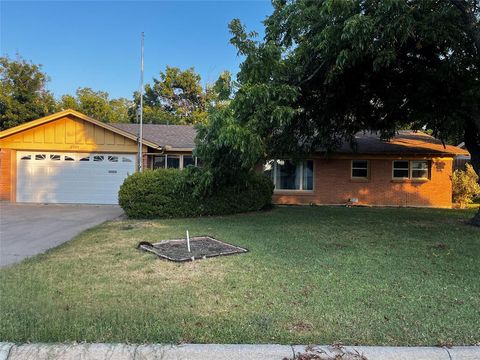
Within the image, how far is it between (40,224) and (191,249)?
656cm

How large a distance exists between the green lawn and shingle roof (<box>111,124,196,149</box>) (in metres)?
11.1

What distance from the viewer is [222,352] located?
3.66 meters

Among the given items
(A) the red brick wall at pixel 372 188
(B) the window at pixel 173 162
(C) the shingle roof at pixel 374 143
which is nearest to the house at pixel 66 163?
(B) the window at pixel 173 162

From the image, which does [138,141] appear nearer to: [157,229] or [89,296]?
[157,229]

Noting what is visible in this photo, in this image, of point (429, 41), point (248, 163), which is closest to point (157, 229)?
point (248, 163)

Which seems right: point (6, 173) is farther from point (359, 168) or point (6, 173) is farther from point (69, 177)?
point (359, 168)

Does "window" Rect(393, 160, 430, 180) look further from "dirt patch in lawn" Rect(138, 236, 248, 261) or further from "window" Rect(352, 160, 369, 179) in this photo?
"dirt patch in lawn" Rect(138, 236, 248, 261)

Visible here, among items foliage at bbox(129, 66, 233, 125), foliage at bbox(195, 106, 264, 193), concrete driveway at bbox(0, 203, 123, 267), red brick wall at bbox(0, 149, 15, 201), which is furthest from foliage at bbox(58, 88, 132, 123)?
foliage at bbox(195, 106, 264, 193)

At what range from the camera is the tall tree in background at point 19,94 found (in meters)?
30.5

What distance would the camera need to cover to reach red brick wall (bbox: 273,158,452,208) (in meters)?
19.5

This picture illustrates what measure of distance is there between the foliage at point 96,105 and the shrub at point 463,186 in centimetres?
2960

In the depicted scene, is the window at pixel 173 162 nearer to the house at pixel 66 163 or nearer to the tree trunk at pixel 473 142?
the house at pixel 66 163

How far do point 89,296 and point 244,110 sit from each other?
4599mm

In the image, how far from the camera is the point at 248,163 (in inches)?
340
